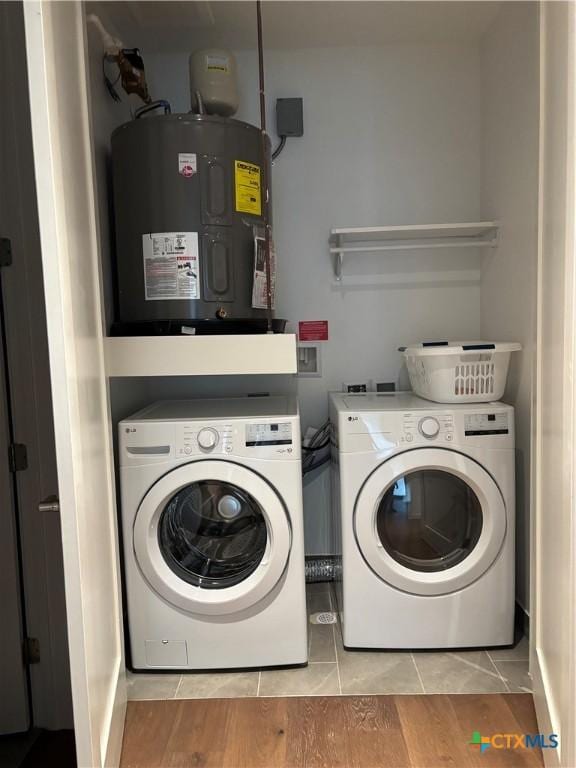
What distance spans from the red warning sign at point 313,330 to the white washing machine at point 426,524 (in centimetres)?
67

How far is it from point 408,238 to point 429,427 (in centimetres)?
102

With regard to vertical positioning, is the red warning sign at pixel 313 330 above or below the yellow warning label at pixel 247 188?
below

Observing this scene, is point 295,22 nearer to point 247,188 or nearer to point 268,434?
point 247,188

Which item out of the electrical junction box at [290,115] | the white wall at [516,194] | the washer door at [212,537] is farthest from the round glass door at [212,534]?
the electrical junction box at [290,115]

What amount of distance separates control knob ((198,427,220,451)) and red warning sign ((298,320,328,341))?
899mm

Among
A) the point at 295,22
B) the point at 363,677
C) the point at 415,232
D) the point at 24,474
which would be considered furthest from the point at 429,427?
the point at 295,22

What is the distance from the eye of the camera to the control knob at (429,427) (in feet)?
6.09

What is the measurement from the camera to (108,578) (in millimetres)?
1473

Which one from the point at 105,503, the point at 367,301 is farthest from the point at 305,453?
the point at 105,503

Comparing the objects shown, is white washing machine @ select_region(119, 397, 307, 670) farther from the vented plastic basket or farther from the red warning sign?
the red warning sign

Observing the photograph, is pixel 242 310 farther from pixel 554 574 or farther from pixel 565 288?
pixel 554 574

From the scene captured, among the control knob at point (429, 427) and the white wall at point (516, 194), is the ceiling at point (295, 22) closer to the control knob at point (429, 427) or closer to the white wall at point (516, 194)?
the white wall at point (516, 194)

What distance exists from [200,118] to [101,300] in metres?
0.68

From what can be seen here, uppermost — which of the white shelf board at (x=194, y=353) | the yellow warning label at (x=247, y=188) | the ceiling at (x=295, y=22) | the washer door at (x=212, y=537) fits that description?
the ceiling at (x=295, y=22)
